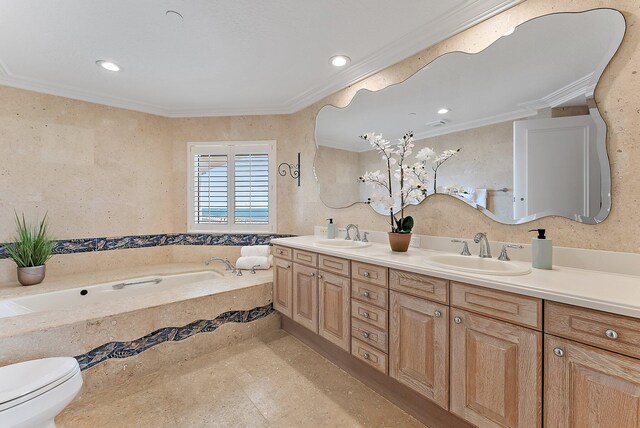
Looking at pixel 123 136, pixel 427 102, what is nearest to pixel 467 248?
pixel 427 102

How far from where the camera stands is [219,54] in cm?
223

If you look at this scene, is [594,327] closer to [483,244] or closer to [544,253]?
[544,253]

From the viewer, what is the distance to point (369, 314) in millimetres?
1784

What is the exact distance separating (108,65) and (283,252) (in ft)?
7.25

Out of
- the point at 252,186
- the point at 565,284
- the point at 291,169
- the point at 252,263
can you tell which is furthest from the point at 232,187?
the point at 565,284

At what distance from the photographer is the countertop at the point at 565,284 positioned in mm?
949

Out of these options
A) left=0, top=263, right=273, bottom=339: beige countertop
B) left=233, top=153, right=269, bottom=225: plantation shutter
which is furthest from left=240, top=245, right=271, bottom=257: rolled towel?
left=233, top=153, right=269, bottom=225: plantation shutter

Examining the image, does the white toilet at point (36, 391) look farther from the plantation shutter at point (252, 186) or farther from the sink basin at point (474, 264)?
the plantation shutter at point (252, 186)

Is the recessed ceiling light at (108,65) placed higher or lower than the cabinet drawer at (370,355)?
higher

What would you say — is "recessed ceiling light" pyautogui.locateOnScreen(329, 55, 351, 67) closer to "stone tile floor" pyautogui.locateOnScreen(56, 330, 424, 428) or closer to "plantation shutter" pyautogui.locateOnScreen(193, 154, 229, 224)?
"plantation shutter" pyautogui.locateOnScreen(193, 154, 229, 224)

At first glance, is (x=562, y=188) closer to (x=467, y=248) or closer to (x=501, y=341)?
(x=467, y=248)

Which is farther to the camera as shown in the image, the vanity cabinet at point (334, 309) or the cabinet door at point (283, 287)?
the cabinet door at point (283, 287)

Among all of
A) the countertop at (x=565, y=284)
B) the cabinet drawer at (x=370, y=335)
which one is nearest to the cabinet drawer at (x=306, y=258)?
the cabinet drawer at (x=370, y=335)

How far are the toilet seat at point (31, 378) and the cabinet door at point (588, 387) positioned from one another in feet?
7.00
